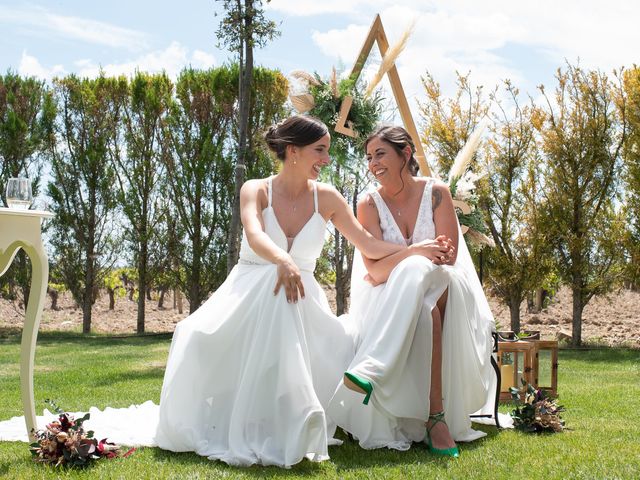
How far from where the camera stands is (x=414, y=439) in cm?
404

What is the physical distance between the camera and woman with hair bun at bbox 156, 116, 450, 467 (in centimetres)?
360

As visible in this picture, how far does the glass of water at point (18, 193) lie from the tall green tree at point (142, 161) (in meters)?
12.7

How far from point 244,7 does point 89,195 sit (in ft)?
27.7

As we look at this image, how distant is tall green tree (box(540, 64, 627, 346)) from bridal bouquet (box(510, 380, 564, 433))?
9568 mm

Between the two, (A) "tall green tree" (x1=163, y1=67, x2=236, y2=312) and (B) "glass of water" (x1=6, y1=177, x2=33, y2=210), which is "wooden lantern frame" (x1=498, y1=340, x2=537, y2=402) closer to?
(B) "glass of water" (x1=6, y1=177, x2=33, y2=210)

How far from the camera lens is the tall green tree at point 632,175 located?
13102 mm

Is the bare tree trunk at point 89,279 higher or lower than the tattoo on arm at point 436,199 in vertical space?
lower

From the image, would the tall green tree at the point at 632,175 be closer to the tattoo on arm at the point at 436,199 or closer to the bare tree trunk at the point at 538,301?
the bare tree trunk at the point at 538,301

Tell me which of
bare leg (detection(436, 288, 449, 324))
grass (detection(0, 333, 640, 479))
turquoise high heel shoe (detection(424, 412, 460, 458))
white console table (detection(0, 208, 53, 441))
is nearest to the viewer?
grass (detection(0, 333, 640, 479))

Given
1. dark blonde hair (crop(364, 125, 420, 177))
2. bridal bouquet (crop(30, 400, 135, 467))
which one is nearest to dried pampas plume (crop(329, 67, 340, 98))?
dark blonde hair (crop(364, 125, 420, 177))

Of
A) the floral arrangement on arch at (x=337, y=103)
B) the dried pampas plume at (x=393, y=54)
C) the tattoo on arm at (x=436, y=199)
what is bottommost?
the tattoo on arm at (x=436, y=199)

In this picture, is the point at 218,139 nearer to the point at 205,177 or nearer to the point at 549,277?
the point at 205,177

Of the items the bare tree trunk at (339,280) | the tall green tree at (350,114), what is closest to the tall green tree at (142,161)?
the bare tree trunk at (339,280)

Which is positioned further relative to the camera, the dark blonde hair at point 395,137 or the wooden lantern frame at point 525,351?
the wooden lantern frame at point 525,351
